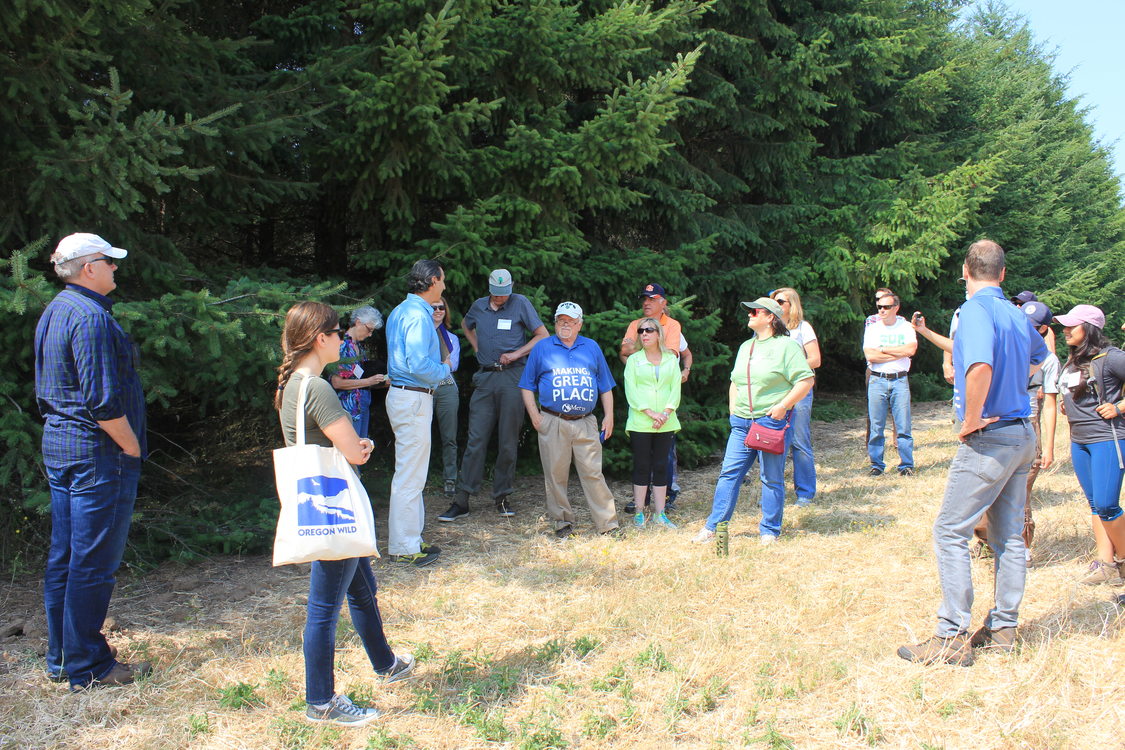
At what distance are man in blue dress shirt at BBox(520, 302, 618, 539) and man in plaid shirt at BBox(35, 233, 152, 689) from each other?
322cm

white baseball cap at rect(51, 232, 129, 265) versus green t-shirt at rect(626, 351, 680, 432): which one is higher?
white baseball cap at rect(51, 232, 129, 265)

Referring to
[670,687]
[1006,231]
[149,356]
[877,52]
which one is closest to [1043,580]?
[670,687]

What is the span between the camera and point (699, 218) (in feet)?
36.3

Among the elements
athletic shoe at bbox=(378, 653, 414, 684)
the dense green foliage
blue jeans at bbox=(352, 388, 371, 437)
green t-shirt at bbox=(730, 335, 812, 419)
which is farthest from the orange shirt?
athletic shoe at bbox=(378, 653, 414, 684)

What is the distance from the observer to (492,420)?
23.4ft

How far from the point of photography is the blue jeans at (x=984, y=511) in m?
3.78

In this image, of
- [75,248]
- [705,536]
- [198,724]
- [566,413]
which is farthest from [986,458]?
[75,248]

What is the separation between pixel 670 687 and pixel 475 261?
14.5ft

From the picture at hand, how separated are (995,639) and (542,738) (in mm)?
2383

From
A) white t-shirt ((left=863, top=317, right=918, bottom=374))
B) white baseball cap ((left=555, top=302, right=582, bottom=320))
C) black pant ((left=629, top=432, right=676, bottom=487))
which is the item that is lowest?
black pant ((left=629, top=432, right=676, bottom=487))

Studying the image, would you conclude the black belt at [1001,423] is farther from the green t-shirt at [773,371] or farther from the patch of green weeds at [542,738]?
the patch of green weeds at [542,738]

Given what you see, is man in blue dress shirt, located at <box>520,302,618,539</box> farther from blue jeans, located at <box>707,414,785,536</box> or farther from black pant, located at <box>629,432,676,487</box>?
blue jeans, located at <box>707,414,785,536</box>

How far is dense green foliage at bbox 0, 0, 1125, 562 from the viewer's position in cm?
485

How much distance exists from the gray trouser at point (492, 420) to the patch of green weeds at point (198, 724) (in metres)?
3.67
